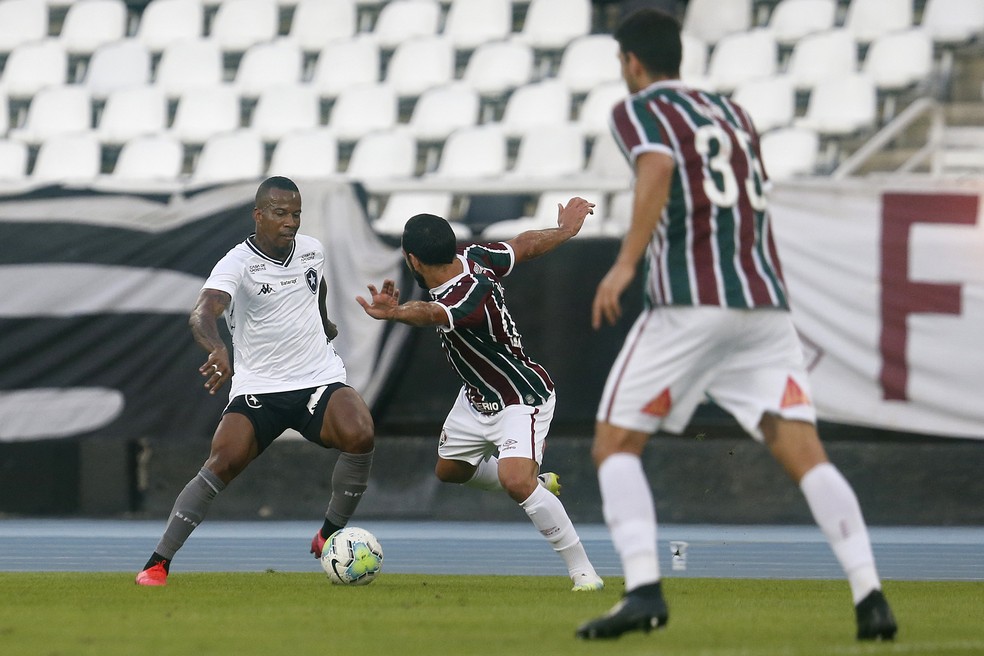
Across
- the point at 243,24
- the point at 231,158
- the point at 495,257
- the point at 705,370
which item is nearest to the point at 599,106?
the point at 231,158

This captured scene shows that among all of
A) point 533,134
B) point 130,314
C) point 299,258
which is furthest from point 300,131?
point 299,258

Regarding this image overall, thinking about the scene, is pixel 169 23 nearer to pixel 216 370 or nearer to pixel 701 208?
pixel 216 370

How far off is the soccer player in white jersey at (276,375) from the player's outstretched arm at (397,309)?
97 cm

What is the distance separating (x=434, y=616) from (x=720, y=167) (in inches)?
79.6

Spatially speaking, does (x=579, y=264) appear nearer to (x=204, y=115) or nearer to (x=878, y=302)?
(x=878, y=302)

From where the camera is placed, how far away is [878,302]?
442 inches

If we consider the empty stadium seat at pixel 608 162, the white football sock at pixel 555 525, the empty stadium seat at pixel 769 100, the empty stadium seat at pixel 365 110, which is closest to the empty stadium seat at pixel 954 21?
the empty stadium seat at pixel 769 100

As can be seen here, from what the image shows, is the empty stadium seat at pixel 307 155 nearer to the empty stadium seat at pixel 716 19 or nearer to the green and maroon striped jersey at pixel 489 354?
the empty stadium seat at pixel 716 19

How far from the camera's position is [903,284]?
11.2m

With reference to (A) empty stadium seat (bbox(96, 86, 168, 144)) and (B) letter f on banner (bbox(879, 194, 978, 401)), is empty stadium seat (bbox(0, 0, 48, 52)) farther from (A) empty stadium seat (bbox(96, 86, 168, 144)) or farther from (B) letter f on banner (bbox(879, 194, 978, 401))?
(B) letter f on banner (bbox(879, 194, 978, 401))

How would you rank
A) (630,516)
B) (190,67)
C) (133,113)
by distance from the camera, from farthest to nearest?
(190,67), (133,113), (630,516)

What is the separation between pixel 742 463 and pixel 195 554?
4164 mm

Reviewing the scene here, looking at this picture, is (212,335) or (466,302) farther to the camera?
(466,302)

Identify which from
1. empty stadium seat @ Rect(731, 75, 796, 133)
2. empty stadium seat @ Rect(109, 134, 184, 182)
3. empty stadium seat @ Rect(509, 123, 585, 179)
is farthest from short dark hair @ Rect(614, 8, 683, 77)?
empty stadium seat @ Rect(109, 134, 184, 182)
